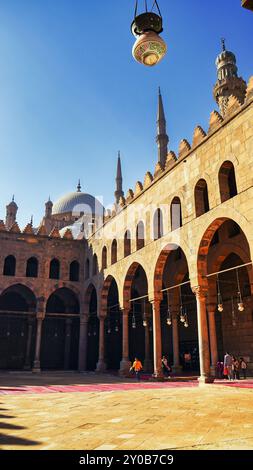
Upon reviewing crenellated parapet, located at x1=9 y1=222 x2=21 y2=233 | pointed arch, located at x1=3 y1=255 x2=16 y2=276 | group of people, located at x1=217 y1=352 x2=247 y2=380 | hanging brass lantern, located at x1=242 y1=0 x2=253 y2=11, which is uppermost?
crenellated parapet, located at x1=9 y1=222 x2=21 y2=233

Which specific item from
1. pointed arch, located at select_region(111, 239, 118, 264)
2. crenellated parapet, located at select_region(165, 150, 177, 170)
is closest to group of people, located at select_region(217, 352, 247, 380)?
crenellated parapet, located at select_region(165, 150, 177, 170)

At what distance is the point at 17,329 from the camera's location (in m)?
25.1

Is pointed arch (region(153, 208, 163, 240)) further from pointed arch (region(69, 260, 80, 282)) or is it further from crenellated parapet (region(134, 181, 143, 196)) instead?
pointed arch (region(69, 260, 80, 282))

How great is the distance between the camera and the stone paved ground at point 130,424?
14.7 ft

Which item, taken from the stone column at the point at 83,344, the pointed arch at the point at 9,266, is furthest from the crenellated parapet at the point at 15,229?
the stone column at the point at 83,344

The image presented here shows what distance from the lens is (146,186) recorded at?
17.7 metres

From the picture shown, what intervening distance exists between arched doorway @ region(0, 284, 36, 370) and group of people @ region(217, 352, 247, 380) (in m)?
13.0

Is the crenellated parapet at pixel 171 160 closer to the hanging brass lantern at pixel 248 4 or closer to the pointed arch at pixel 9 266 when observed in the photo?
the hanging brass lantern at pixel 248 4

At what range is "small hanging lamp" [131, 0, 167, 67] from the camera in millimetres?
5449

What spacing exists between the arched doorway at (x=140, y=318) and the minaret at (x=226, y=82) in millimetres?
11364
